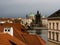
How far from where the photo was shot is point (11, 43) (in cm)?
1758

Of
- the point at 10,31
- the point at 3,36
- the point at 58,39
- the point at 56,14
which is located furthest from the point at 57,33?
the point at 3,36

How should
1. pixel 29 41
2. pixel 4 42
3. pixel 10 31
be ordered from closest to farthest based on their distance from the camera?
pixel 4 42, pixel 10 31, pixel 29 41

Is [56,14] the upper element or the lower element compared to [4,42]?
upper

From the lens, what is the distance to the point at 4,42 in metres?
16.9

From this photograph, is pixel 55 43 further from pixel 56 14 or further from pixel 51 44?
pixel 56 14

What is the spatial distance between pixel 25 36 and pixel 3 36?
930cm

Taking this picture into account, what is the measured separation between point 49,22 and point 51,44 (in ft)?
9.20

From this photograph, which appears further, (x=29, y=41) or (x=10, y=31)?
(x=29, y=41)

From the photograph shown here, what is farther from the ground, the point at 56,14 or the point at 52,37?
the point at 56,14

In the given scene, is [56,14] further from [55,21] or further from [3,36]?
[3,36]

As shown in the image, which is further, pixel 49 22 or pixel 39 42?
pixel 49 22

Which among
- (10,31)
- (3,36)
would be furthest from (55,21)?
(3,36)

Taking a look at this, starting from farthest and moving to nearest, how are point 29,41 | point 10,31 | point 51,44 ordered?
point 51,44, point 29,41, point 10,31

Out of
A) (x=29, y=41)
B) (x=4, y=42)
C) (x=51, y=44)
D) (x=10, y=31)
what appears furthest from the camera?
(x=51, y=44)
